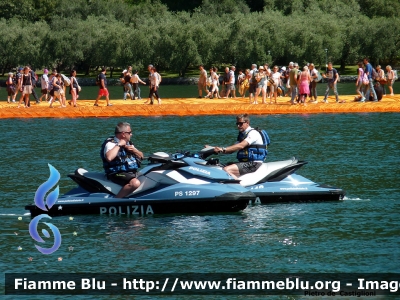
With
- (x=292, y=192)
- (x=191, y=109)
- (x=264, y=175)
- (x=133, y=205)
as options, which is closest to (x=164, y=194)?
(x=133, y=205)

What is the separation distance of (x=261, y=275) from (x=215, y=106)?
27.2m

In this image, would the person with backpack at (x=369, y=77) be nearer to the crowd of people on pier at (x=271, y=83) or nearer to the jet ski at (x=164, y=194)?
the crowd of people on pier at (x=271, y=83)

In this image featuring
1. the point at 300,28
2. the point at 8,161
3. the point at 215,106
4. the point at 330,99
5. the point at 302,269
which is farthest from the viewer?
the point at 300,28

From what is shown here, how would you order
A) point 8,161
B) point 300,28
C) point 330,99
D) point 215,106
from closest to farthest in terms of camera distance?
1. point 8,161
2. point 215,106
3. point 330,99
4. point 300,28

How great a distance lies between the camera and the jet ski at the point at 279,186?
18000mm

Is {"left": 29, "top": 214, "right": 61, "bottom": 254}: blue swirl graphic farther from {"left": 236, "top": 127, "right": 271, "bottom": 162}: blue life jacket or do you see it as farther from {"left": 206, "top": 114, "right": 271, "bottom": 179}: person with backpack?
{"left": 236, "top": 127, "right": 271, "bottom": 162}: blue life jacket

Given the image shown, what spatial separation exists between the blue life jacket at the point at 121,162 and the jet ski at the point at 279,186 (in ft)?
5.11

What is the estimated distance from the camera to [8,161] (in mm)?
25906

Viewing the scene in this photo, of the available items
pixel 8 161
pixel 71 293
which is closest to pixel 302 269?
pixel 71 293

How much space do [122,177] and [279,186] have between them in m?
3.06

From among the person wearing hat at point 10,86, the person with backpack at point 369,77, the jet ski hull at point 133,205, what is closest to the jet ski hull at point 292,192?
the jet ski hull at point 133,205

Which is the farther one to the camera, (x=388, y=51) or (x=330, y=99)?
(x=388, y=51)

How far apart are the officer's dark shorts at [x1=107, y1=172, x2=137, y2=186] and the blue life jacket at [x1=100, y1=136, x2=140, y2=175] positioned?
6cm

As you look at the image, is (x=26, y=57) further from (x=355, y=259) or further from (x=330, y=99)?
(x=355, y=259)
